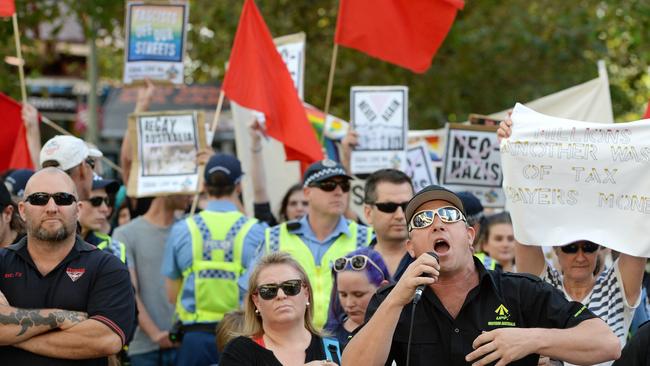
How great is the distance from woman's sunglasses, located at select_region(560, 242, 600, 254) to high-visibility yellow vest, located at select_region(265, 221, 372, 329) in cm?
192

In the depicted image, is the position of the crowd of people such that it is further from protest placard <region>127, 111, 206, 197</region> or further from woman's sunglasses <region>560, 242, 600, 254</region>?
protest placard <region>127, 111, 206, 197</region>

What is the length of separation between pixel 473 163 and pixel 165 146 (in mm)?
2717

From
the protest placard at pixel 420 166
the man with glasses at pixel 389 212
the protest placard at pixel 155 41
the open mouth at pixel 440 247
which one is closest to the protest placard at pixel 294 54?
the protest placard at pixel 155 41

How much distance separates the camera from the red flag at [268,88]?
34.9ft

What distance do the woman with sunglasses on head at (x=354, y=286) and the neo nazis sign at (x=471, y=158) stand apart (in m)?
3.72

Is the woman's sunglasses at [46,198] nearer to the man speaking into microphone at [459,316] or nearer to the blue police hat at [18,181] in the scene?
the man speaking into microphone at [459,316]

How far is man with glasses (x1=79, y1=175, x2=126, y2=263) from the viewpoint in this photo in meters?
8.64

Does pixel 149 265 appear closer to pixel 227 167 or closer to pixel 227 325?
pixel 227 167

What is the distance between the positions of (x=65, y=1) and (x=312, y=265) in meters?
7.97

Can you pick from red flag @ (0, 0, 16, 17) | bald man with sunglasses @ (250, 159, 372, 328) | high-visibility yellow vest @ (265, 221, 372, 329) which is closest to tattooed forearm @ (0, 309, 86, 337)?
high-visibility yellow vest @ (265, 221, 372, 329)

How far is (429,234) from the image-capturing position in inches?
215

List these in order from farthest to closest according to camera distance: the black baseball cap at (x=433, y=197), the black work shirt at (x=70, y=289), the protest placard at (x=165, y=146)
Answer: the protest placard at (x=165, y=146) < the black work shirt at (x=70, y=289) < the black baseball cap at (x=433, y=197)

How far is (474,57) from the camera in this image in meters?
21.7

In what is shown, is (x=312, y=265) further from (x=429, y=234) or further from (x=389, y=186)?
(x=429, y=234)
